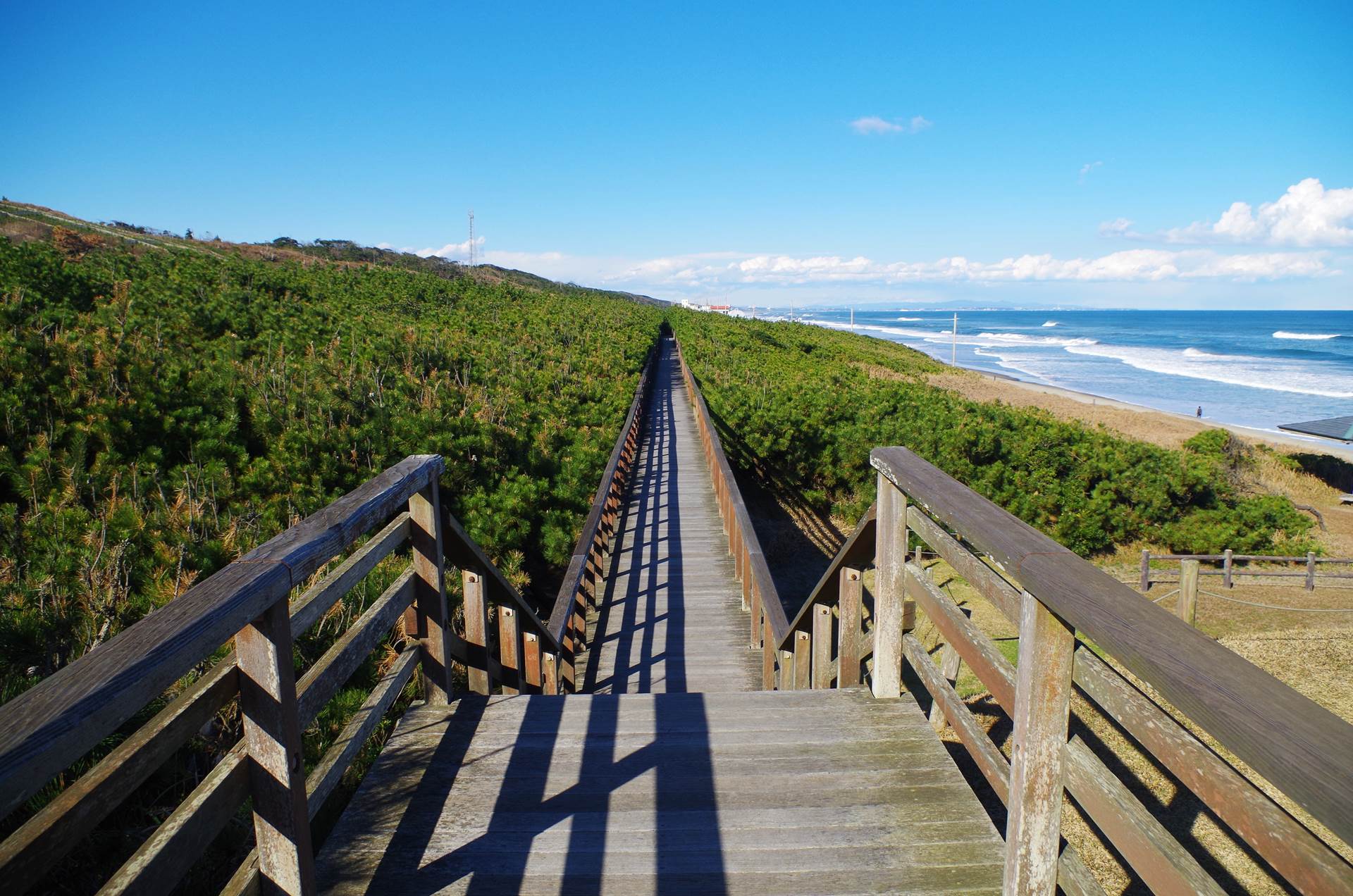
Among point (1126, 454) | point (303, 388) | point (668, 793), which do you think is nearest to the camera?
point (668, 793)

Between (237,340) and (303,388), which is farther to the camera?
(237,340)

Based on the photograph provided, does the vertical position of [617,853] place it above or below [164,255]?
below

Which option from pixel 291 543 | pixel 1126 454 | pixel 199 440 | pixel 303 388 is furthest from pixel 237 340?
pixel 1126 454

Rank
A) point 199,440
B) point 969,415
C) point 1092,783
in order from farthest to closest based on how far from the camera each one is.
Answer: point 969,415
point 199,440
point 1092,783

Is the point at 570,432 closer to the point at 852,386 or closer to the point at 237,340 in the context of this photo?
the point at 237,340

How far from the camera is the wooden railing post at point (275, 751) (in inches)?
65.2

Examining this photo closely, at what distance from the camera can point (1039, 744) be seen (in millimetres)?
1698

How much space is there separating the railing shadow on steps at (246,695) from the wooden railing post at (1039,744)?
1.58 m

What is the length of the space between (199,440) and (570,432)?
5160mm

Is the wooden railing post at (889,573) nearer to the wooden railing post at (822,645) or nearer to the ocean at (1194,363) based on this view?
the wooden railing post at (822,645)

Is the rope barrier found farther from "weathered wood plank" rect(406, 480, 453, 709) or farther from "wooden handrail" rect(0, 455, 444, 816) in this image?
"wooden handrail" rect(0, 455, 444, 816)

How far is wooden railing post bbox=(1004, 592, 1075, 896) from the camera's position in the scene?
1.64m

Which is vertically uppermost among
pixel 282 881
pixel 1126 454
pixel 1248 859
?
pixel 282 881

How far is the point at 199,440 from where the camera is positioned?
6500mm
